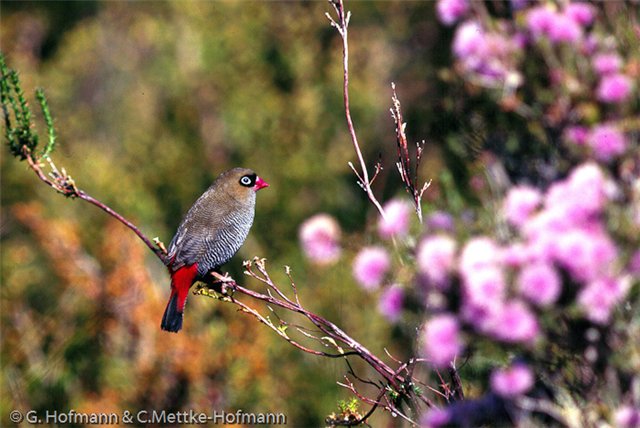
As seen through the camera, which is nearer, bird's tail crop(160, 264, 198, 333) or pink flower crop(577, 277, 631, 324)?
pink flower crop(577, 277, 631, 324)

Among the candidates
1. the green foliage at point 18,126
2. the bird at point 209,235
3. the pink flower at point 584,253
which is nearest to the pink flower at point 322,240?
the pink flower at point 584,253

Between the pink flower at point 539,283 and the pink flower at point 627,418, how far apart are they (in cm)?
27

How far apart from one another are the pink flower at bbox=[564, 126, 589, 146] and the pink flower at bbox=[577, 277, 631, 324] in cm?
150

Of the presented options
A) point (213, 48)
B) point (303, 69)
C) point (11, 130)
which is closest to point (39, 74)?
point (213, 48)

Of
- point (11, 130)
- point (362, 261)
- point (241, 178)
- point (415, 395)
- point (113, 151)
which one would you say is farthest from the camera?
point (113, 151)

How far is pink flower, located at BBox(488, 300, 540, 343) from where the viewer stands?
6.02 ft

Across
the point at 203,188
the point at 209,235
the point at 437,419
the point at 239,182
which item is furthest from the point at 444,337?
the point at 203,188

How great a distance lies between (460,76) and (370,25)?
381 inches

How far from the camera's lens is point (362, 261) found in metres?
2.22

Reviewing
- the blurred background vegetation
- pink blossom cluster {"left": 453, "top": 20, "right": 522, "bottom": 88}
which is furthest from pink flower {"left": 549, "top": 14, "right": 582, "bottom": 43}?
the blurred background vegetation

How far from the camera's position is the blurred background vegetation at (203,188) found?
7.76m

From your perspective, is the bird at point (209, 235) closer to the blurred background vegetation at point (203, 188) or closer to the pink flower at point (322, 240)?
Answer: the blurred background vegetation at point (203, 188)

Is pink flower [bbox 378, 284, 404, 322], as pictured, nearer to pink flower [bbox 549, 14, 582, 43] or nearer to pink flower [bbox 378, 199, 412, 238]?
pink flower [bbox 378, 199, 412, 238]

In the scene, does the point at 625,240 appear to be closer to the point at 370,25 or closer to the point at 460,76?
the point at 460,76
